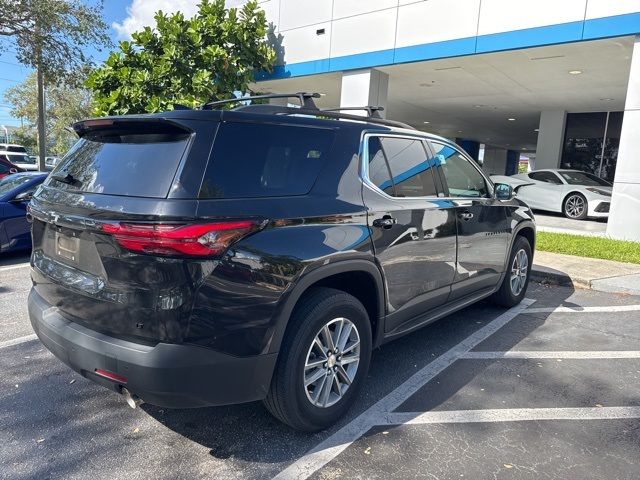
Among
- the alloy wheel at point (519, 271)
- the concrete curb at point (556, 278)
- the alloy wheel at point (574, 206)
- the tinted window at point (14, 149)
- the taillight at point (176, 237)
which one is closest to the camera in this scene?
the taillight at point (176, 237)

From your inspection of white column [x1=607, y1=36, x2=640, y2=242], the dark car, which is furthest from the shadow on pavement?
white column [x1=607, y1=36, x2=640, y2=242]

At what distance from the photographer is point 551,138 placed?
1794 cm

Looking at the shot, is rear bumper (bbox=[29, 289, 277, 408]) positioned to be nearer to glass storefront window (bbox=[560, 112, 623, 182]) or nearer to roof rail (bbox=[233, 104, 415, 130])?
roof rail (bbox=[233, 104, 415, 130])

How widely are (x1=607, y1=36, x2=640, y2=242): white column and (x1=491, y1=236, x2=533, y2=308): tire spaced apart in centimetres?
489

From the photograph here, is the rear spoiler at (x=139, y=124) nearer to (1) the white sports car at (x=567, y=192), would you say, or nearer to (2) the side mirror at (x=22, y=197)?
(2) the side mirror at (x=22, y=197)

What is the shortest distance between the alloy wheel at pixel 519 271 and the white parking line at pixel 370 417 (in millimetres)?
923

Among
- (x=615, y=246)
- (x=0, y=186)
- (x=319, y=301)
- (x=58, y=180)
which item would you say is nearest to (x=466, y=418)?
(x=319, y=301)

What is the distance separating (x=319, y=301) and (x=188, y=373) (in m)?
0.83

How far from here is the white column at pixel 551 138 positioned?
1767 centimetres

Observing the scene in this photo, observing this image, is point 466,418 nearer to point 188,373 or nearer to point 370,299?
point 370,299

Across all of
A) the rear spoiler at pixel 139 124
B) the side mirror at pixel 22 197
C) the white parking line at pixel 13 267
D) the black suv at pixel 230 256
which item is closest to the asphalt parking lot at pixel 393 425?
the black suv at pixel 230 256

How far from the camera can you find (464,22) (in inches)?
404

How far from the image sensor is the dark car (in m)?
7.07

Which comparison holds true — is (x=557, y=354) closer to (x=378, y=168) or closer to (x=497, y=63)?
(x=378, y=168)
